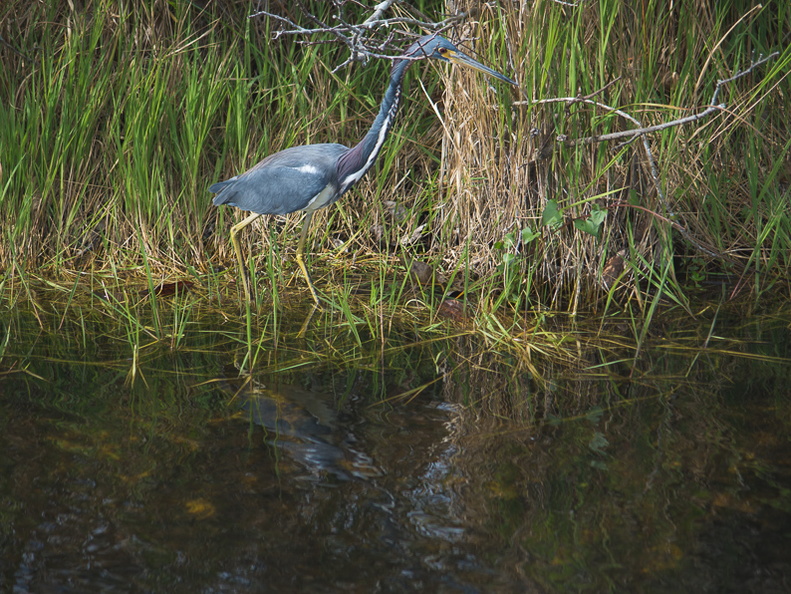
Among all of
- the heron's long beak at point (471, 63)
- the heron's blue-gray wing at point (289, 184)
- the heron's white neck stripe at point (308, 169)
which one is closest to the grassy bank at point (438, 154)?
the heron's long beak at point (471, 63)

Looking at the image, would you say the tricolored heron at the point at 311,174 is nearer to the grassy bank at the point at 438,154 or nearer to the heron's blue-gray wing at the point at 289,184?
the heron's blue-gray wing at the point at 289,184

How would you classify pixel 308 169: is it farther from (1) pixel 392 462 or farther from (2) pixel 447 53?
(1) pixel 392 462

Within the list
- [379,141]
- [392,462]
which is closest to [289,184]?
[379,141]

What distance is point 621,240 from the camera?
4.18m

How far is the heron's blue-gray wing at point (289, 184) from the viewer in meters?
3.98

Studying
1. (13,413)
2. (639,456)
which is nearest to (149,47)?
(13,413)

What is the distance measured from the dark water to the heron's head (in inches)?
45.4

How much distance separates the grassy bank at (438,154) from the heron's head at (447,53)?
181 millimetres

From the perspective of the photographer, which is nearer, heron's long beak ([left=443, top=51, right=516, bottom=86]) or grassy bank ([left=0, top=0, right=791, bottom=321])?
heron's long beak ([left=443, top=51, right=516, bottom=86])

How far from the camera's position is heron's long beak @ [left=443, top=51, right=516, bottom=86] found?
12.1 ft

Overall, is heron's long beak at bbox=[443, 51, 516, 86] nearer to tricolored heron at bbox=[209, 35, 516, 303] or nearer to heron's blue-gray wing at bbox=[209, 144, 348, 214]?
tricolored heron at bbox=[209, 35, 516, 303]

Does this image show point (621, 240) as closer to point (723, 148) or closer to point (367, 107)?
point (723, 148)

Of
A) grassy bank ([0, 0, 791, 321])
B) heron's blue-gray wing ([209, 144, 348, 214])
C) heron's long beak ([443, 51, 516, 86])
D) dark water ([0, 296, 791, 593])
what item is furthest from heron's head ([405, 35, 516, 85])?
dark water ([0, 296, 791, 593])

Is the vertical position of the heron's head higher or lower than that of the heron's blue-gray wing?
higher
